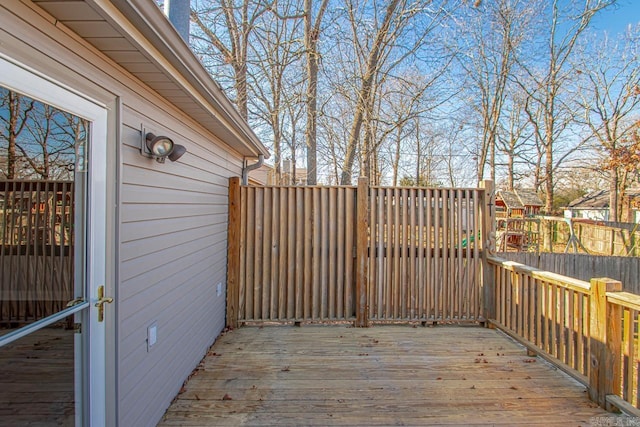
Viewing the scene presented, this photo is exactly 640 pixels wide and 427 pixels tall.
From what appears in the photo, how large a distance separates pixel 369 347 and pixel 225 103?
2800 mm

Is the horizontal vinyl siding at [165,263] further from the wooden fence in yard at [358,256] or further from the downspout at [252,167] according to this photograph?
the downspout at [252,167]

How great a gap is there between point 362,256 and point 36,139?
3356mm

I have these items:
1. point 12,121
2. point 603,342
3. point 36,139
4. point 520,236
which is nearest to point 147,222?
point 36,139

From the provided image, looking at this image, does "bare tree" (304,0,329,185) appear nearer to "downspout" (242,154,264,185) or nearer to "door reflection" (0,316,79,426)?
"downspout" (242,154,264,185)

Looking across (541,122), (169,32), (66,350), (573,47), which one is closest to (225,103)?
(169,32)

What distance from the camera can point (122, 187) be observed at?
1878 millimetres

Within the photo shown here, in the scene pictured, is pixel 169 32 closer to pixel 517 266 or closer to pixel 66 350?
pixel 66 350

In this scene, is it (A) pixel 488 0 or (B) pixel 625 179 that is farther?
(B) pixel 625 179

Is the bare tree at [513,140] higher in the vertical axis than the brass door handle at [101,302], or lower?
higher

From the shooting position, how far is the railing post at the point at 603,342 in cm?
241

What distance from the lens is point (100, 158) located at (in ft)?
5.55

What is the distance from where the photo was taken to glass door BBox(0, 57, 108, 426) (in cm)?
122

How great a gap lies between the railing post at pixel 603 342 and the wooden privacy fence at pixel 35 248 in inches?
133

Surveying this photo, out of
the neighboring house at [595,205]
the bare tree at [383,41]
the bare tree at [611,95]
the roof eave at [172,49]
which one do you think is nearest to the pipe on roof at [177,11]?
the roof eave at [172,49]
